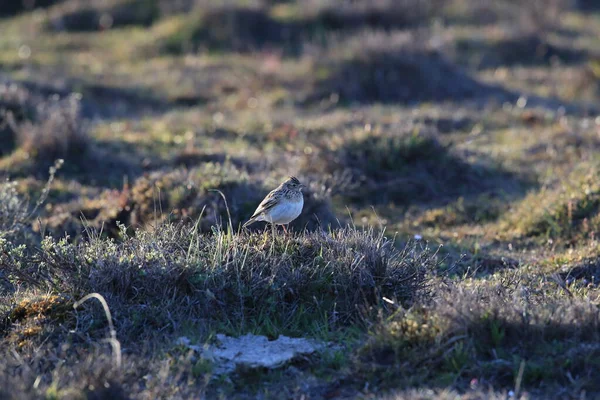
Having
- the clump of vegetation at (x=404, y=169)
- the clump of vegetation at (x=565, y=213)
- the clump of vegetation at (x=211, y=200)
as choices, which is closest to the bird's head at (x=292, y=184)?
the clump of vegetation at (x=211, y=200)

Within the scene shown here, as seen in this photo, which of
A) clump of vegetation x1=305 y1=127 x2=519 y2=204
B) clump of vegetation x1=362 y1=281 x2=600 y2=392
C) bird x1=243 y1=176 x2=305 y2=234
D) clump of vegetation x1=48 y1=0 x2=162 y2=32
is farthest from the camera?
clump of vegetation x1=48 y1=0 x2=162 y2=32

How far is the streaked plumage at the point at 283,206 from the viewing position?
7.11m

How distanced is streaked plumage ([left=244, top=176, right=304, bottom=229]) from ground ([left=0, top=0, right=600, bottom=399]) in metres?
0.33

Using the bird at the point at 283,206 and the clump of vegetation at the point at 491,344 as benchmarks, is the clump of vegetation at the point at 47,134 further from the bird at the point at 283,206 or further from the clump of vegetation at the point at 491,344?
the clump of vegetation at the point at 491,344

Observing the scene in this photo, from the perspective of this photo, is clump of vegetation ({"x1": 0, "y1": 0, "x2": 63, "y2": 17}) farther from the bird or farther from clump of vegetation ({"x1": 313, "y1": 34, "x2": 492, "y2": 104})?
the bird

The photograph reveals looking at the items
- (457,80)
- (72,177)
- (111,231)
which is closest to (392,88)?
(457,80)

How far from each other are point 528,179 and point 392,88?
5.36 m

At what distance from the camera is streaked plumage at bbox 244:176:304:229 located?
711cm

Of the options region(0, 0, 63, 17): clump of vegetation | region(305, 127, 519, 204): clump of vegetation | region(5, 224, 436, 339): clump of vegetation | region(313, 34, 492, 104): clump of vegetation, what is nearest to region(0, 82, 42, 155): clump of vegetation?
region(305, 127, 519, 204): clump of vegetation

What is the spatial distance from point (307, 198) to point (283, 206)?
229 cm

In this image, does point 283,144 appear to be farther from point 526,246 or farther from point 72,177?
point 526,246

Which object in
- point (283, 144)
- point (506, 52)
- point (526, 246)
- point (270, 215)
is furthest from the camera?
point (506, 52)

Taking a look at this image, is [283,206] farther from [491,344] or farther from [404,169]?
[404,169]

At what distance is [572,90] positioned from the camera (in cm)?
1600
